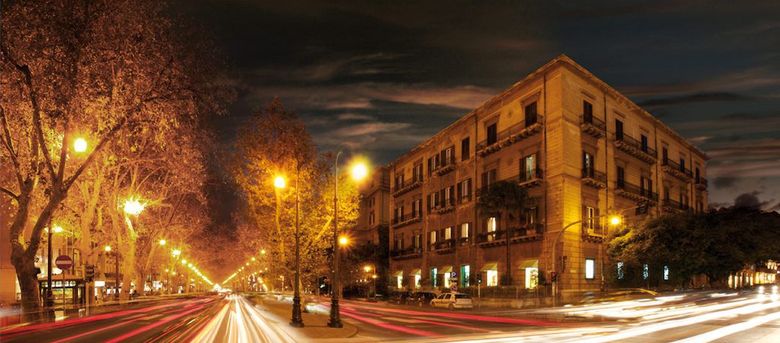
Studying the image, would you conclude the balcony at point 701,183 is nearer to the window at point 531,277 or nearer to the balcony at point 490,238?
the balcony at point 490,238

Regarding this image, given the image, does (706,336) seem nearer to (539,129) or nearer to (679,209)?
(539,129)

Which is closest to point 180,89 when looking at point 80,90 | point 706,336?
point 80,90

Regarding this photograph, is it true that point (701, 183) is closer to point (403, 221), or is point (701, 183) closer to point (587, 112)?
point (587, 112)

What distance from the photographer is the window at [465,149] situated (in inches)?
2165

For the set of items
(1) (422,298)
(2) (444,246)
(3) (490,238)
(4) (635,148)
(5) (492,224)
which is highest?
(4) (635,148)

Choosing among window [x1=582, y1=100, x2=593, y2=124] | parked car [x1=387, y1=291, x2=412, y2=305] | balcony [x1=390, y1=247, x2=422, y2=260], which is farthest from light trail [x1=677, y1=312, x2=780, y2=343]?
balcony [x1=390, y1=247, x2=422, y2=260]

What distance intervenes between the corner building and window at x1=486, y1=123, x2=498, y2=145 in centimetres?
27

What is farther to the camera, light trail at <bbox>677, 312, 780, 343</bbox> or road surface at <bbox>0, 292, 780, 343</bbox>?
road surface at <bbox>0, 292, 780, 343</bbox>

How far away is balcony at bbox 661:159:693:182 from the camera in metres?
54.3

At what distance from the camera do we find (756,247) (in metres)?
48.0

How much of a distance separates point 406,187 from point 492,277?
21956 mm

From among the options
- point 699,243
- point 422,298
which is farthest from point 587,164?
point 422,298

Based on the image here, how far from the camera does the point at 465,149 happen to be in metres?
55.7

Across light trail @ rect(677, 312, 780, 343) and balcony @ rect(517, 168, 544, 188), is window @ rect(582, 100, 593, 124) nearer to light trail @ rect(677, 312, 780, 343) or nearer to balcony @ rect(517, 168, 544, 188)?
balcony @ rect(517, 168, 544, 188)
